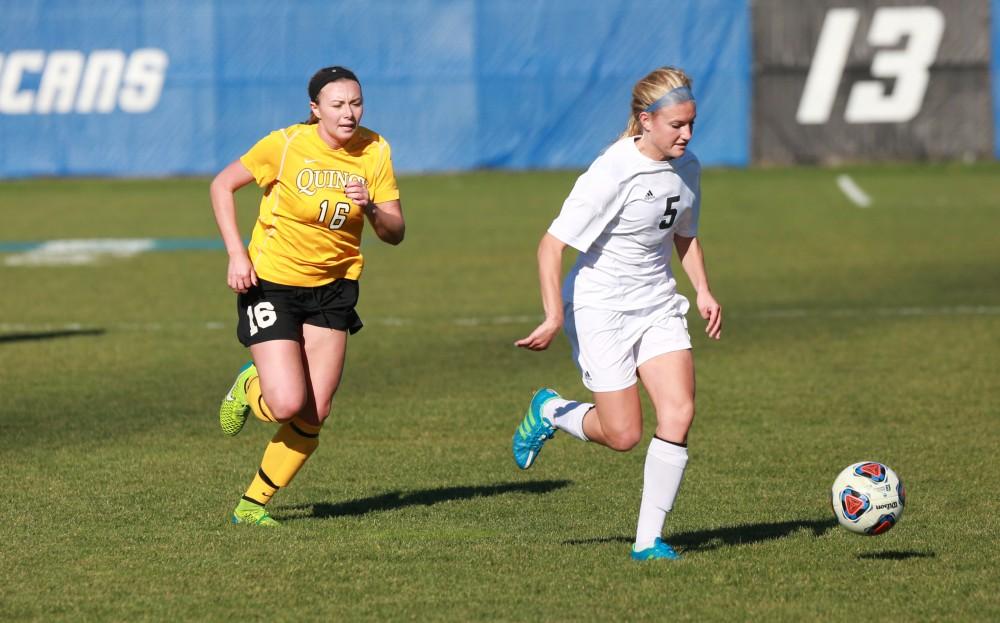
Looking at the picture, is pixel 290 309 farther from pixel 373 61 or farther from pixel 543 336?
pixel 373 61

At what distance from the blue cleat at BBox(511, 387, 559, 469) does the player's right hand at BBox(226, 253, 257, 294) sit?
1406mm

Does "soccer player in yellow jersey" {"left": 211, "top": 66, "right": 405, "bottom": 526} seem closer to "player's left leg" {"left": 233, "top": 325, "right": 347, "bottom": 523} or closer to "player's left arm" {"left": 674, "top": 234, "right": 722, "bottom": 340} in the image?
"player's left leg" {"left": 233, "top": 325, "right": 347, "bottom": 523}

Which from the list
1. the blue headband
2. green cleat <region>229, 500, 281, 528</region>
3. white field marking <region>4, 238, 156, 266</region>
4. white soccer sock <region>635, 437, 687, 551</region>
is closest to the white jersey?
the blue headband

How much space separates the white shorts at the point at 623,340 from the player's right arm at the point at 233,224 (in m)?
1.49

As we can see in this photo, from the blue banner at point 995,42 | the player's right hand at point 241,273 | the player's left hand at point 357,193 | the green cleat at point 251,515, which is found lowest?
the blue banner at point 995,42

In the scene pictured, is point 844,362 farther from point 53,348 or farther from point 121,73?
point 121,73

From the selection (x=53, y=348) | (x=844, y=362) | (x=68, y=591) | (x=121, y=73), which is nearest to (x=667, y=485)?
(x=68, y=591)

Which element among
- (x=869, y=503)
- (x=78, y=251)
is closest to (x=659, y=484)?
(x=869, y=503)

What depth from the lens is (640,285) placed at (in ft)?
22.1

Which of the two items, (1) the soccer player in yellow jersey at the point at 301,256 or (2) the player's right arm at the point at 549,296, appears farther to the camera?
(1) the soccer player in yellow jersey at the point at 301,256

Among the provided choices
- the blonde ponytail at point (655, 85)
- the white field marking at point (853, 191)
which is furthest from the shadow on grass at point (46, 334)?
the white field marking at point (853, 191)

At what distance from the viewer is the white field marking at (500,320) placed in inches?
574

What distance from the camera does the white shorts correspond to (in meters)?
6.68

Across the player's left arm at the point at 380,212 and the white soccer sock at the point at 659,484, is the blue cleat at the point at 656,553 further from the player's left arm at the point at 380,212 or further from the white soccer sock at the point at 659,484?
the player's left arm at the point at 380,212
